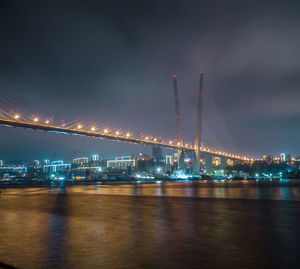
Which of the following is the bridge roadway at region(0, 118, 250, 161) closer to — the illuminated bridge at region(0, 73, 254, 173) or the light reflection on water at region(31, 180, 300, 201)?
the illuminated bridge at region(0, 73, 254, 173)

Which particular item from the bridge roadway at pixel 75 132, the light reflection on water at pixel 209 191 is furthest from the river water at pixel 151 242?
the bridge roadway at pixel 75 132

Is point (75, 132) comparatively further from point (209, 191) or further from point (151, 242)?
point (151, 242)

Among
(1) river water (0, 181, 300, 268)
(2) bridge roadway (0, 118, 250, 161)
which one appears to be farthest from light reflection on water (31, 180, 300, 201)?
(2) bridge roadway (0, 118, 250, 161)

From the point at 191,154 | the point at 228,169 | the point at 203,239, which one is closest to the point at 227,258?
the point at 203,239

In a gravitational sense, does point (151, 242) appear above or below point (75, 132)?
below

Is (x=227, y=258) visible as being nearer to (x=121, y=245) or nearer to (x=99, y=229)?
(x=121, y=245)

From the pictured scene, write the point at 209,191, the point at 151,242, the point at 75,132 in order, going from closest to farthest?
the point at 151,242 < the point at 209,191 < the point at 75,132

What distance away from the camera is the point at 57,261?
512 centimetres

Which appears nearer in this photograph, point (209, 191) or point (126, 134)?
point (209, 191)


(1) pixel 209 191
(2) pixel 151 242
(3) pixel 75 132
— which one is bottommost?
(1) pixel 209 191

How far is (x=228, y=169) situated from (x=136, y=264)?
15746cm

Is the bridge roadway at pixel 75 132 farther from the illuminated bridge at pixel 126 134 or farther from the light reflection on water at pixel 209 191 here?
the light reflection on water at pixel 209 191

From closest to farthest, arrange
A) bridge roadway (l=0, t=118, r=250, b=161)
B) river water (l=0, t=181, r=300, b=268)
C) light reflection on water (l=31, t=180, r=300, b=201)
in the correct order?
1. river water (l=0, t=181, r=300, b=268)
2. light reflection on water (l=31, t=180, r=300, b=201)
3. bridge roadway (l=0, t=118, r=250, b=161)

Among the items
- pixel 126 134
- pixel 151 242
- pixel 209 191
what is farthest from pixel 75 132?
pixel 151 242
